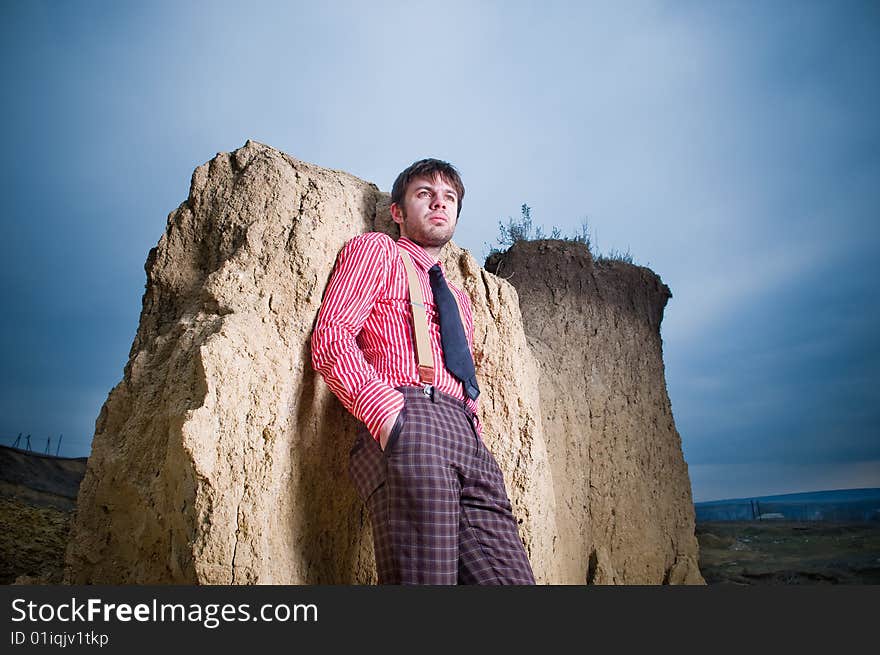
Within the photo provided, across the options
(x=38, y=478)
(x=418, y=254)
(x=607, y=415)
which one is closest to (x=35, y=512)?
(x=38, y=478)

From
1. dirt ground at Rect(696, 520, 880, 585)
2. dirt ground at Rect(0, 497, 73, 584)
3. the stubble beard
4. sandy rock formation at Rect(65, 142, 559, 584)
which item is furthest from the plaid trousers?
dirt ground at Rect(696, 520, 880, 585)

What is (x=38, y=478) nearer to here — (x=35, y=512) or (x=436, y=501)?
(x=35, y=512)

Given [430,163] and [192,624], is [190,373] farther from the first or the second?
[430,163]

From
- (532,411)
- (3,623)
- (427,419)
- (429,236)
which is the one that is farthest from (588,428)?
(3,623)

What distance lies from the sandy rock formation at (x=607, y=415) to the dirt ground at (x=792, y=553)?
1951 millimetres

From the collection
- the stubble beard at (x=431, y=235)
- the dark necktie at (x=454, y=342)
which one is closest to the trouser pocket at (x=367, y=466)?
the dark necktie at (x=454, y=342)

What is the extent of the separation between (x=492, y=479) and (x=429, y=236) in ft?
3.89

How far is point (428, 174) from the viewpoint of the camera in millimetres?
3139

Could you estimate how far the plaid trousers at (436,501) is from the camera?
2.35 m

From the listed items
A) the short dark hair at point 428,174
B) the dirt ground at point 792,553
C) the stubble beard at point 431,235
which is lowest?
the dirt ground at point 792,553

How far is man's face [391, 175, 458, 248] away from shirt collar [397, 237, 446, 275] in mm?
52

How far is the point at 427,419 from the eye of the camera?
2.45 metres

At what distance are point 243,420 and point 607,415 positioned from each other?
4.25 metres

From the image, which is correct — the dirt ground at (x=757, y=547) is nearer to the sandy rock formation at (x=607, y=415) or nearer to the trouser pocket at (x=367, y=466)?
the sandy rock formation at (x=607, y=415)
